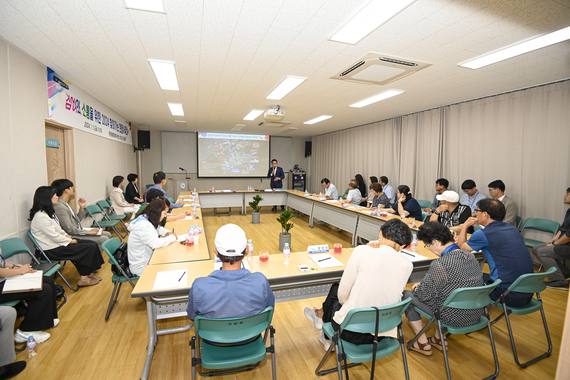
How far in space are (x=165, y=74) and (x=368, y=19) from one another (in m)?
3.04

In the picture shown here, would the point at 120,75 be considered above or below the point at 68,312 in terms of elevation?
above

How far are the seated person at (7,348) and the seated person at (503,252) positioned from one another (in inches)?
157

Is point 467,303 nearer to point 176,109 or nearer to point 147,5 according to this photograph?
point 147,5

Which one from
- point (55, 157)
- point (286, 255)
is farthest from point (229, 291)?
point (55, 157)

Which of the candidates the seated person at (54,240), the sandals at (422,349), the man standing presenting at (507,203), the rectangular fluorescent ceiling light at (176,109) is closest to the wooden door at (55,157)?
the seated person at (54,240)

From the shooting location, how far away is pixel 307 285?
232 cm

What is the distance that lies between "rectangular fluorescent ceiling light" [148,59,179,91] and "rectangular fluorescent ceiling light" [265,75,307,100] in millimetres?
1673

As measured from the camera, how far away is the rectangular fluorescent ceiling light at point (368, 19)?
2152 millimetres

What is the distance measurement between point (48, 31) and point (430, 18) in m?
3.79

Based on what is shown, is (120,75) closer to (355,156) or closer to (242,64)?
(242,64)

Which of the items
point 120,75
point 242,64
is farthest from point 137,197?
point 242,64

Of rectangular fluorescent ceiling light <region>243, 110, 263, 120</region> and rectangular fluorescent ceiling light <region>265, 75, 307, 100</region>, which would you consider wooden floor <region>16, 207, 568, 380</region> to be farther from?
rectangular fluorescent ceiling light <region>243, 110, 263, 120</region>

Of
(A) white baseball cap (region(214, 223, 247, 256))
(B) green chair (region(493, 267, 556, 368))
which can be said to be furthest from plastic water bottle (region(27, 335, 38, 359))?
(B) green chair (region(493, 267, 556, 368))

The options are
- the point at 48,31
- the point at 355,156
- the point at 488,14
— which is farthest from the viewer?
the point at 355,156
